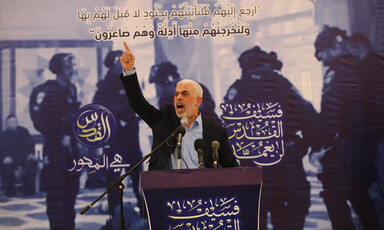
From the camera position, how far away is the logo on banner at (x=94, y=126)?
3611mm

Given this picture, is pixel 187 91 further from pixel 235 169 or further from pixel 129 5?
pixel 129 5

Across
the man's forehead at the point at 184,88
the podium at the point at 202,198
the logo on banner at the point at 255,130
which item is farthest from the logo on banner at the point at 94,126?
the podium at the point at 202,198

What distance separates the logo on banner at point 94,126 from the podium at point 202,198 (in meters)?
2.17

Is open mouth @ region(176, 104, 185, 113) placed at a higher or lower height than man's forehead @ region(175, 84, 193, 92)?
lower

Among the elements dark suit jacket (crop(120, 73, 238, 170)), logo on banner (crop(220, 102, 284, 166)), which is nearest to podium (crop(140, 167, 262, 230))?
dark suit jacket (crop(120, 73, 238, 170))

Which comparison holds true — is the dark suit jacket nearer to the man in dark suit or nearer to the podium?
the man in dark suit

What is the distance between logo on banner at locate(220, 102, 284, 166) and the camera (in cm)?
368

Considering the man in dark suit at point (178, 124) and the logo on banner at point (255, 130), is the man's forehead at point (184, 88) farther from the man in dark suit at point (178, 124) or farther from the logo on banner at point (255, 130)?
the logo on banner at point (255, 130)

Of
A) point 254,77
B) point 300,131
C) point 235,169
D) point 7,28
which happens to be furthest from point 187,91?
point 7,28

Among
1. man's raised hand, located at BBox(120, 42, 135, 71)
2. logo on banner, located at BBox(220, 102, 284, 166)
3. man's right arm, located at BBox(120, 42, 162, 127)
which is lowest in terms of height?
logo on banner, located at BBox(220, 102, 284, 166)

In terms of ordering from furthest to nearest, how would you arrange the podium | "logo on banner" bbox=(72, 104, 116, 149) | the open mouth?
1. "logo on banner" bbox=(72, 104, 116, 149)
2. the open mouth
3. the podium

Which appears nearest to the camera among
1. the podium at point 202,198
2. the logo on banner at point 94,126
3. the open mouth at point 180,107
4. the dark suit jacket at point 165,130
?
the podium at point 202,198

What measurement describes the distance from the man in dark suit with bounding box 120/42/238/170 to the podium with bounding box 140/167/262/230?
0.75m

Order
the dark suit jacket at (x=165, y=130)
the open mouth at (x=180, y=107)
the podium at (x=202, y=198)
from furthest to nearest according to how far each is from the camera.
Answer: the open mouth at (x=180, y=107)
the dark suit jacket at (x=165, y=130)
the podium at (x=202, y=198)
